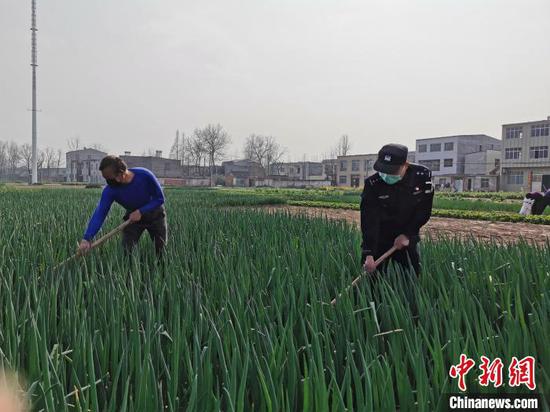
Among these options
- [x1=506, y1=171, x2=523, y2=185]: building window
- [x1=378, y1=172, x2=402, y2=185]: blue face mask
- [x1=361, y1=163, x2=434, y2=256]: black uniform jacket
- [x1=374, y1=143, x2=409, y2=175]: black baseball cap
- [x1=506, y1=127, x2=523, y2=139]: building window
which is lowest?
[x1=361, y1=163, x2=434, y2=256]: black uniform jacket

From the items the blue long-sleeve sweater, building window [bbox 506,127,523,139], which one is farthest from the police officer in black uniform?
building window [bbox 506,127,523,139]

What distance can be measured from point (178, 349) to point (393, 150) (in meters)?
1.76

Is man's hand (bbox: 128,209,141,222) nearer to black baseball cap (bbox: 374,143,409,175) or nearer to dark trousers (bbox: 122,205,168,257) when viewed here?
Result: dark trousers (bbox: 122,205,168,257)

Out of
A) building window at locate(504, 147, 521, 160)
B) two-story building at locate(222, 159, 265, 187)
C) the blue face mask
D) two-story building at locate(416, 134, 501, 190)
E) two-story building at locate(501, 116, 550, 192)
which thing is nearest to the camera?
the blue face mask

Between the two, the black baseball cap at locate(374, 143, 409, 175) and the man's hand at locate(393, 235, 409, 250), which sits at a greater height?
the black baseball cap at locate(374, 143, 409, 175)

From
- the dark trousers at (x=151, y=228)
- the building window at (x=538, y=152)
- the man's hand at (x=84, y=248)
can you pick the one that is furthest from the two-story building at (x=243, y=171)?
the man's hand at (x=84, y=248)

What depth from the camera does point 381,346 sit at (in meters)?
1.84

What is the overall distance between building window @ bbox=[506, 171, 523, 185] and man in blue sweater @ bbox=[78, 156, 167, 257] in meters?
44.6

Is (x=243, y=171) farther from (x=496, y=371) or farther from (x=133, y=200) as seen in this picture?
(x=496, y=371)

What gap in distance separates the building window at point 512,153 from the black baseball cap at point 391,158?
148 feet

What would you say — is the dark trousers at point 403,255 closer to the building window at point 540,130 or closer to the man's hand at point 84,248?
the man's hand at point 84,248

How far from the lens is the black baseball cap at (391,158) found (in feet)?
8.66

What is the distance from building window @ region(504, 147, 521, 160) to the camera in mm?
41737

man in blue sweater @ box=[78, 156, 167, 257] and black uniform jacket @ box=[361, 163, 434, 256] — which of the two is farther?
man in blue sweater @ box=[78, 156, 167, 257]
